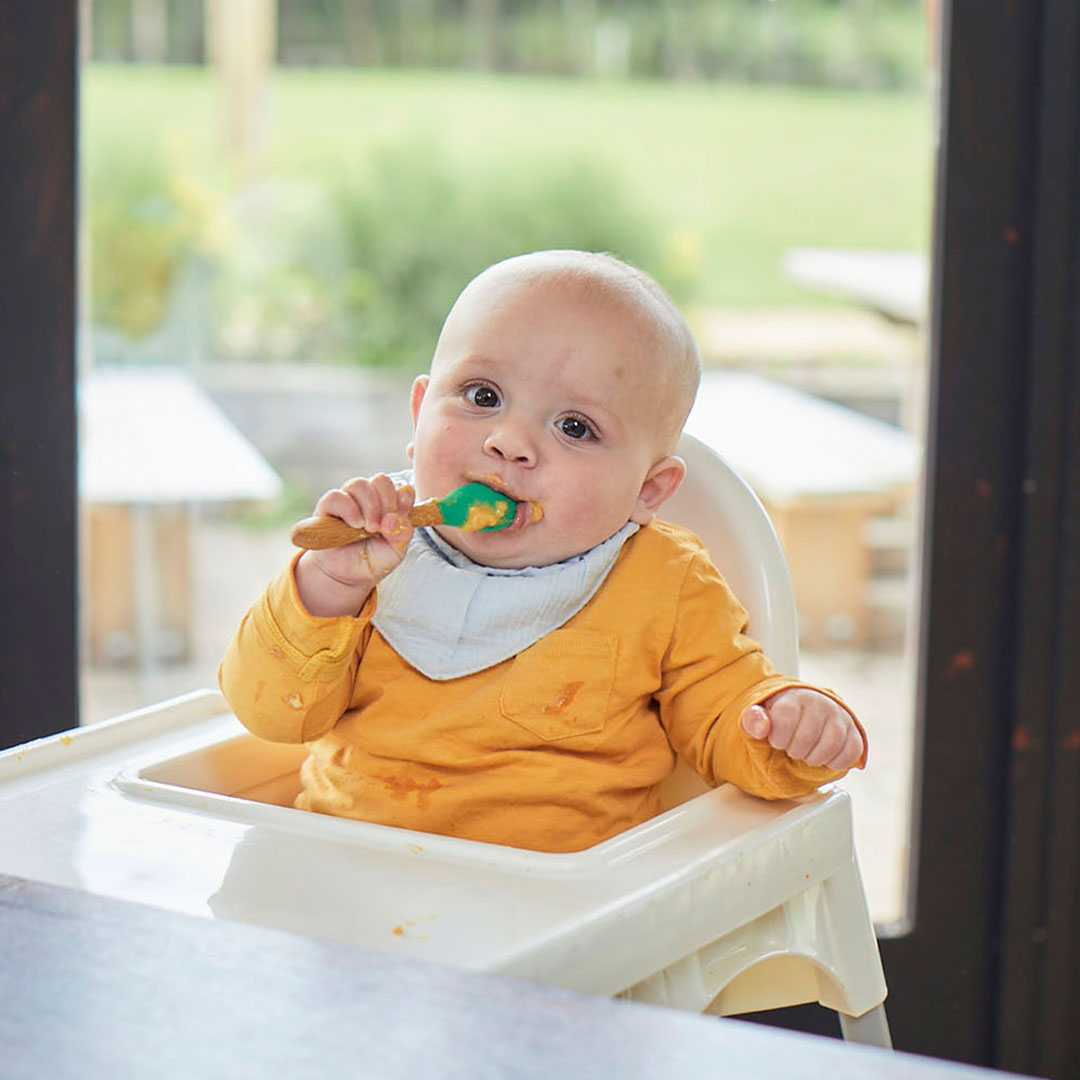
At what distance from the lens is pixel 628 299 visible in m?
1.06

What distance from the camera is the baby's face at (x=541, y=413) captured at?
40.1 inches

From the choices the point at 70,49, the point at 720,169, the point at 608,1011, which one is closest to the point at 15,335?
the point at 70,49

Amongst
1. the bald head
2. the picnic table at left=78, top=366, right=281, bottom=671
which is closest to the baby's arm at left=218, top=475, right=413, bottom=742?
the bald head

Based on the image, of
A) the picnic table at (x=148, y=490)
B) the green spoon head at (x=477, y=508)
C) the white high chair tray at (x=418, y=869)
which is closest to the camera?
the white high chair tray at (x=418, y=869)

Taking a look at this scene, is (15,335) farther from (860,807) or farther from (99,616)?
(860,807)

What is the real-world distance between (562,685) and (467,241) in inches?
33.8

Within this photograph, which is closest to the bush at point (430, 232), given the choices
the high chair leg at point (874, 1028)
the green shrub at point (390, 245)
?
the green shrub at point (390, 245)

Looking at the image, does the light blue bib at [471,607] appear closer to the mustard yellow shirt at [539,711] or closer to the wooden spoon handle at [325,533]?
the mustard yellow shirt at [539,711]

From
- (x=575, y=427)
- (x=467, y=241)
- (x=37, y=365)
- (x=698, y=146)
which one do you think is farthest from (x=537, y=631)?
(x=698, y=146)

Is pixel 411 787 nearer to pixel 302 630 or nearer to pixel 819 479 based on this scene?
pixel 302 630

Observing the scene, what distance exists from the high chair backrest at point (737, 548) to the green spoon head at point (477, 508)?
0.70ft

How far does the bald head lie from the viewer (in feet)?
3.44

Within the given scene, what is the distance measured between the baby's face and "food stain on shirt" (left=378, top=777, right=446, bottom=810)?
0.17m

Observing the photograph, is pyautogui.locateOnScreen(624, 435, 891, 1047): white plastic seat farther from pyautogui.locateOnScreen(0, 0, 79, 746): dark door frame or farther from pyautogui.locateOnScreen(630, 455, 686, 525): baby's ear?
pyautogui.locateOnScreen(0, 0, 79, 746): dark door frame
